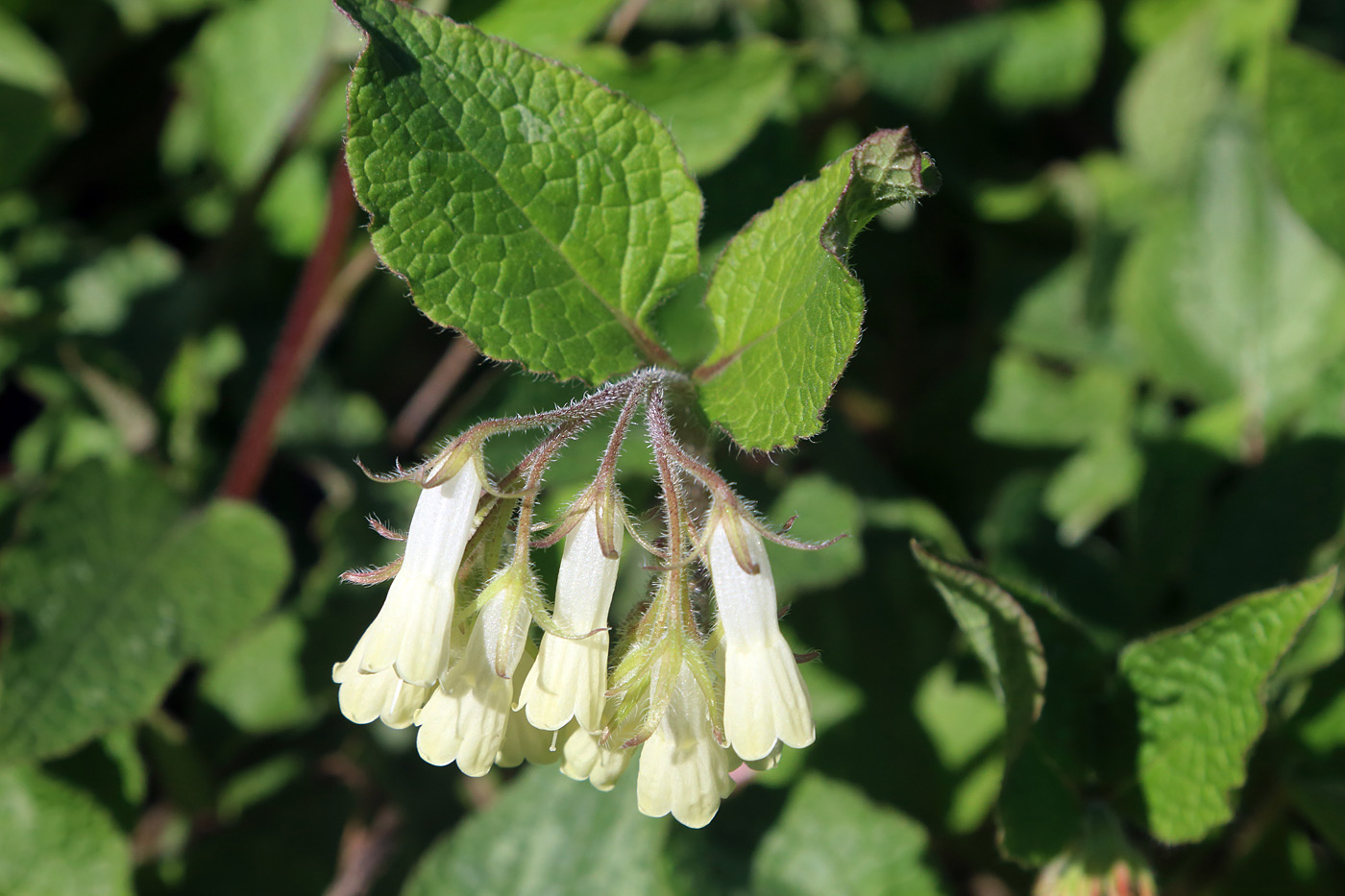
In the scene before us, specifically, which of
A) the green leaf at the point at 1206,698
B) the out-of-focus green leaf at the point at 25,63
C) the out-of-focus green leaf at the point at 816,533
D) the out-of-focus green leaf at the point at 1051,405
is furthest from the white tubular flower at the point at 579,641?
the out-of-focus green leaf at the point at 25,63

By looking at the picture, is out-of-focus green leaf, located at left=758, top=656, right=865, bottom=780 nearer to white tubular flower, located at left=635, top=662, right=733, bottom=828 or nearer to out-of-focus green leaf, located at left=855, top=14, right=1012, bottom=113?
white tubular flower, located at left=635, top=662, right=733, bottom=828

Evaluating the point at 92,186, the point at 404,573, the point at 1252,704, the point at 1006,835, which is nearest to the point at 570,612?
the point at 404,573

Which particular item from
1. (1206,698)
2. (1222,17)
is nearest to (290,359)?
(1206,698)

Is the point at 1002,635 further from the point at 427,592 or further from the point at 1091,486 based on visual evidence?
the point at 1091,486

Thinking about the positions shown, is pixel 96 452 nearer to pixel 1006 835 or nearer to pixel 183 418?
pixel 183 418

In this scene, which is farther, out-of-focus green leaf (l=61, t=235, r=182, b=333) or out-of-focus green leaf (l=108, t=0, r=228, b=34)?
out-of-focus green leaf (l=108, t=0, r=228, b=34)

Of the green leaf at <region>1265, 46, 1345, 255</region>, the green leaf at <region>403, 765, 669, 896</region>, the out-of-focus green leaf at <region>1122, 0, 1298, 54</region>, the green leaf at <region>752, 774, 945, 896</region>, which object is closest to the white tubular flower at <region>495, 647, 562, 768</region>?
the green leaf at <region>403, 765, 669, 896</region>
